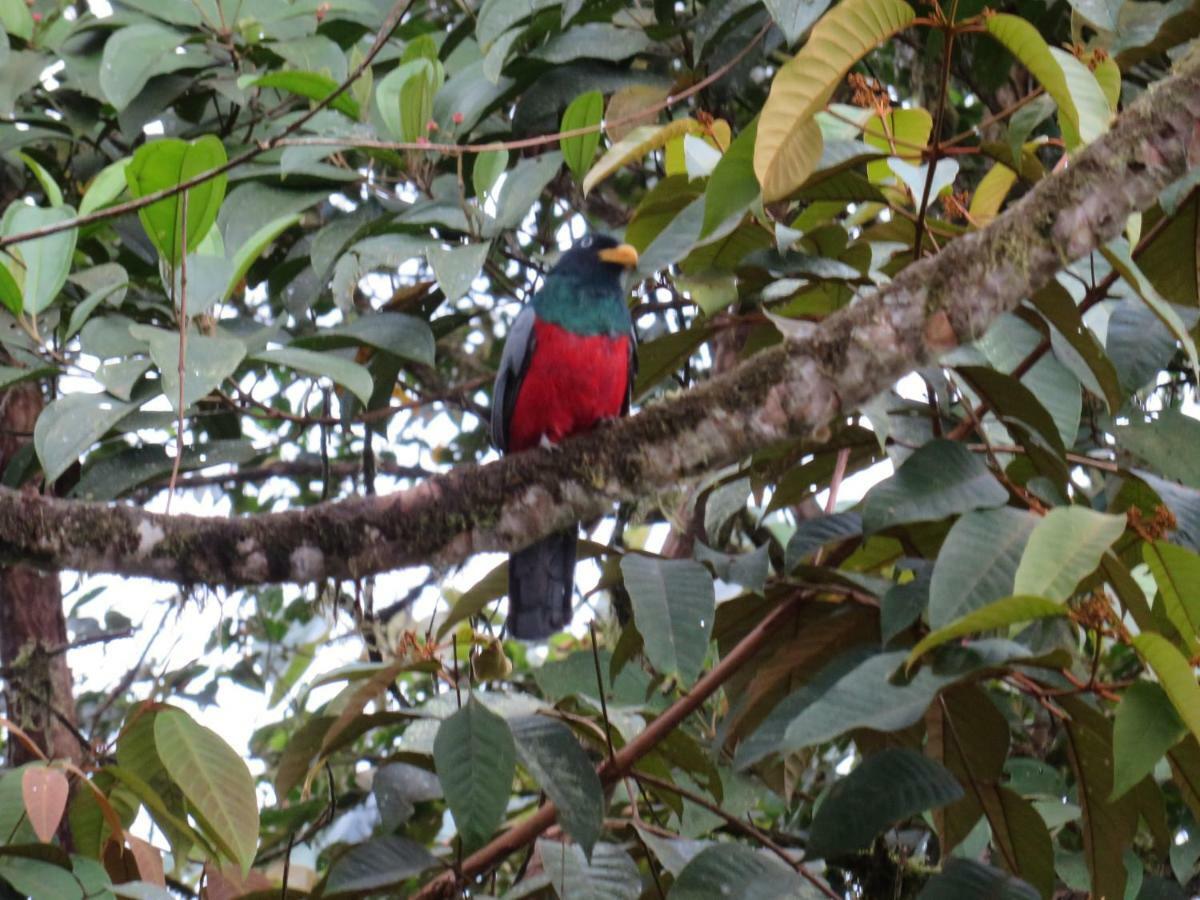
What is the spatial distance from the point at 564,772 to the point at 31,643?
96.6 inches

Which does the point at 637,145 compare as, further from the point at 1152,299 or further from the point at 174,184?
the point at 1152,299

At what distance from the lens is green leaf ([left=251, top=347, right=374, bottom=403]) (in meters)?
2.83

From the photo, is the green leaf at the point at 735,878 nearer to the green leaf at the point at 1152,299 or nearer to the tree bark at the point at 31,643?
the green leaf at the point at 1152,299

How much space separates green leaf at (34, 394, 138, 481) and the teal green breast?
1540 millimetres

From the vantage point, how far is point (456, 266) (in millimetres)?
3156

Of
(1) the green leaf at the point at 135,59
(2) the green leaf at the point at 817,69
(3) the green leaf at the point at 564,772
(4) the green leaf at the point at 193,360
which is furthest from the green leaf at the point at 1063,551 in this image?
(1) the green leaf at the point at 135,59

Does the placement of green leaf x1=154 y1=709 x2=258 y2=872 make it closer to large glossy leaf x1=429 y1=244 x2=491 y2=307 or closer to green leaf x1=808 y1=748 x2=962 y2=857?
green leaf x1=808 y1=748 x2=962 y2=857

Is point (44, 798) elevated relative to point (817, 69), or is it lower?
lower

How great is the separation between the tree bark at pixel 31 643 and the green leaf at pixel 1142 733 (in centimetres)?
309

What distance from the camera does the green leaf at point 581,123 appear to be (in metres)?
3.33

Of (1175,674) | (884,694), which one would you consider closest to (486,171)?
(884,694)

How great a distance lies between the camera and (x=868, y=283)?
2842 mm

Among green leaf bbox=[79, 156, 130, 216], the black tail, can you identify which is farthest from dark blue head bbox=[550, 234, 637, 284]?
green leaf bbox=[79, 156, 130, 216]

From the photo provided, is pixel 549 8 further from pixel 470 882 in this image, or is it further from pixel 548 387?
pixel 470 882
